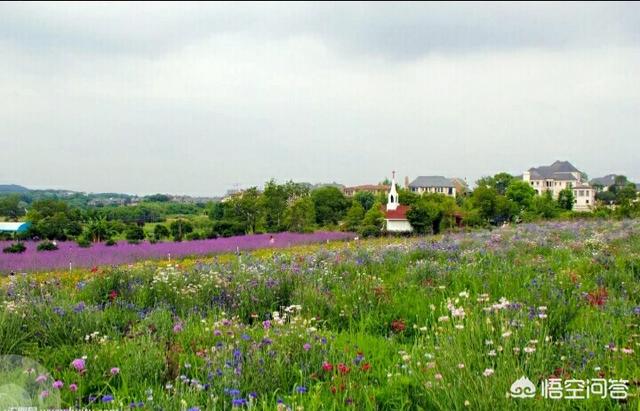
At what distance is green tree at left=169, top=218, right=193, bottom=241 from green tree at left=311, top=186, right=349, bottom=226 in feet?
36.6

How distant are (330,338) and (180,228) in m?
23.3

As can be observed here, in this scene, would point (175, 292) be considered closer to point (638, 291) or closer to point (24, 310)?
point (24, 310)

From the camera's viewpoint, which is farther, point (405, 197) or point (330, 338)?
point (405, 197)

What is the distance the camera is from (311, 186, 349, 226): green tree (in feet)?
123

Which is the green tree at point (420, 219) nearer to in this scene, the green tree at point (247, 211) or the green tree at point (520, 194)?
the green tree at point (247, 211)

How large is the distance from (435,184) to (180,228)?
89673 millimetres

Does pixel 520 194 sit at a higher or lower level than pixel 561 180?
lower

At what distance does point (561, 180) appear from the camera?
334 feet

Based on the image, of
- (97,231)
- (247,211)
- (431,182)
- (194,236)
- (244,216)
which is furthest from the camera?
(431,182)

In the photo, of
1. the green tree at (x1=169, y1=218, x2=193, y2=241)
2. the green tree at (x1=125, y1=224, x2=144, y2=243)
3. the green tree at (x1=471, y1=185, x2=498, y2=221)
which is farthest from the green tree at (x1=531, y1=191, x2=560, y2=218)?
the green tree at (x1=125, y1=224, x2=144, y2=243)

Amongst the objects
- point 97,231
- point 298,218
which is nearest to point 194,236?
point 97,231

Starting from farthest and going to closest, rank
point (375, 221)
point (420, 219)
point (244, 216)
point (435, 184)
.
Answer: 1. point (435, 184)
2. point (375, 221)
3. point (420, 219)
4. point (244, 216)

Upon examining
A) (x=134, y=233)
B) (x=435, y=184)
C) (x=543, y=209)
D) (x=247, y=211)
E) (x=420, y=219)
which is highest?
(x=435, y=184)

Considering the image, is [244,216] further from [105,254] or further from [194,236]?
[105,254]
